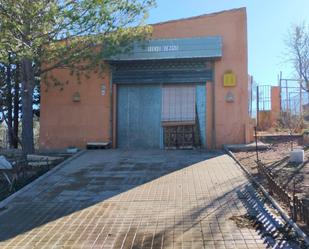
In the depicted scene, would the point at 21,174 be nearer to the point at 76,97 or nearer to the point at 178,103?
the point at 76,97

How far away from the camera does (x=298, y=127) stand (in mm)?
19562

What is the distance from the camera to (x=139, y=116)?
57.9 ft

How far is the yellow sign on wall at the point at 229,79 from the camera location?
16.8 meters

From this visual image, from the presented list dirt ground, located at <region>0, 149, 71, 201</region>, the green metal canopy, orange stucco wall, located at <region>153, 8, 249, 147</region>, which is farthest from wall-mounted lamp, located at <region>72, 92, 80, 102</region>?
orange stucco wall, located at <region>153, 8, 249, 147</region>

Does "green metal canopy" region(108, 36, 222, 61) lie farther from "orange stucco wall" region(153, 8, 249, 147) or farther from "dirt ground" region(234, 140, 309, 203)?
"dirt ground" region(234, 140, 309, 203)

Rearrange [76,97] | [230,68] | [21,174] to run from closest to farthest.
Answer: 1. [21,174]
2. [230,68]
3. [76,97]

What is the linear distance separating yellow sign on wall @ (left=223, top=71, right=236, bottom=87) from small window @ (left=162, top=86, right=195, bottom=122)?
1.21 meters

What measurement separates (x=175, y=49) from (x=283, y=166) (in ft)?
22.4

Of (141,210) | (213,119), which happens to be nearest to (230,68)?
(213,119)

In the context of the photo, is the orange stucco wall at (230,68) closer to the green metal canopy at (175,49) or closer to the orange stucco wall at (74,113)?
the green metal canopy at (175,49)

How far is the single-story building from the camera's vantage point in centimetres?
1688

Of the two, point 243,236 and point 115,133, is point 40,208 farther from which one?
point 115,133

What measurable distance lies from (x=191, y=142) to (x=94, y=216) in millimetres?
9969

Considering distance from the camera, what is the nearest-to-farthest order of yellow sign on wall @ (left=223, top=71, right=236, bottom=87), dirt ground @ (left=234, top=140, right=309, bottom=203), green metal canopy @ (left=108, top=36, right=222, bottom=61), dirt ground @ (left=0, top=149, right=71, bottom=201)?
dirt ground @ (left=234, top=140, right=309, bottom=203)
dirt ground @ (left=0, top=149, right=71, bottom=201)
green metal canopy @ (left=108, top=36, right=222, bottom=61)
yellow sign on wall @ (left=223, top=71, right=236, bottom=87)
